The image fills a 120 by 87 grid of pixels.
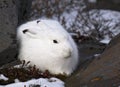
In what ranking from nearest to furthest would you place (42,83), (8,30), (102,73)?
1. (102,73)
2. (42,83)
3. (8,30)

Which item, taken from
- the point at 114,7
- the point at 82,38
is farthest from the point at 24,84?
the point at 114,7

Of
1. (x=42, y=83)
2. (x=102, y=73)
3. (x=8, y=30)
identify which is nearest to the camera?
(x=102, y=73)

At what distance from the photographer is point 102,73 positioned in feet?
15.9

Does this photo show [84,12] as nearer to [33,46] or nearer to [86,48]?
[86,48]

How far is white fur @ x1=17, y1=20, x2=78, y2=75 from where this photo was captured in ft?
18.0

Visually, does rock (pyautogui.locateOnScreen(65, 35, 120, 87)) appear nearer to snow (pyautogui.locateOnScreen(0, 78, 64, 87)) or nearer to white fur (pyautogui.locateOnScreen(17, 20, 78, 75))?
snow (pyautogui.locateOnScreen(0, 78, 64, 87))

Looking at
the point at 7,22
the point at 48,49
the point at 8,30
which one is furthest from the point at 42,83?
the point at 7,22

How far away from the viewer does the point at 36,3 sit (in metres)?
9.30

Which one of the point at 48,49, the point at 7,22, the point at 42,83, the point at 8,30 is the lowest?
the point at 42,83

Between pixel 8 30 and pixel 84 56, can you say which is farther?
pixel 84 56

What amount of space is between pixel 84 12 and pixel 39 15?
1.33 meters

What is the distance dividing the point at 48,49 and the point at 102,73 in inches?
39.2

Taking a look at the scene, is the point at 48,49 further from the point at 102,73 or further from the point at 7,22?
the point at 102,73

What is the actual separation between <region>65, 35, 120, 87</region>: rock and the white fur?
0.26 meters
